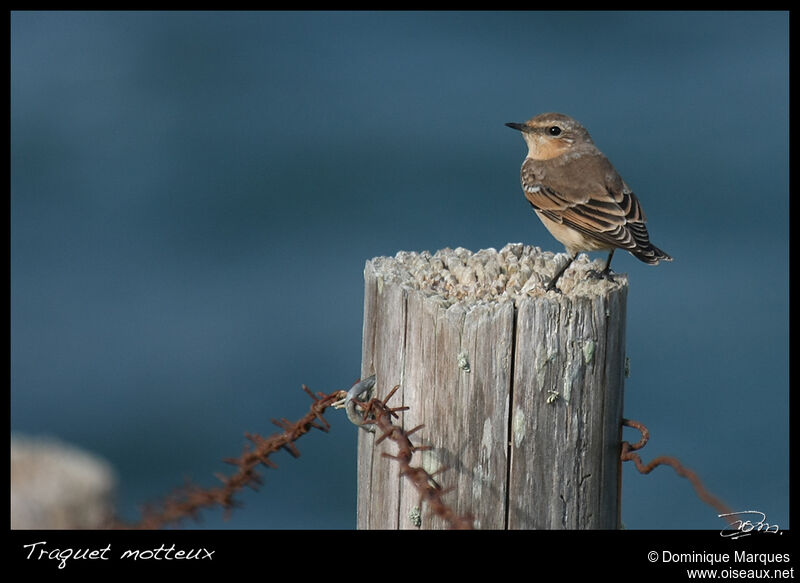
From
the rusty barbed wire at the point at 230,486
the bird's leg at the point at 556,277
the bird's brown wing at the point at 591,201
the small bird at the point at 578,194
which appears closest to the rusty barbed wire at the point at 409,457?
the rusty barbed wire at the point at 230,486

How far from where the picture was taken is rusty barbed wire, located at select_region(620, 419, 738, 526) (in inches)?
186

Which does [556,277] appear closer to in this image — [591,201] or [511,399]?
[511,399]

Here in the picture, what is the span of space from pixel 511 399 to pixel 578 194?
10.9 ft

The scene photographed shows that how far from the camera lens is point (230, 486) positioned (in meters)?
4.63

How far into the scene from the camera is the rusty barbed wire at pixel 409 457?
4.38 meters

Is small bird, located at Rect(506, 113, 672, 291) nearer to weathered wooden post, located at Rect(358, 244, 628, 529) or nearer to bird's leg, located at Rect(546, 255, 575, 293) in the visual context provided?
bird's leg, located at Rect(546, 255, 575, 293)

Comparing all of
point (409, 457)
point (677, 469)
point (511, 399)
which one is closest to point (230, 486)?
point (409, 457)

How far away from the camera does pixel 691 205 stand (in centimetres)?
1395

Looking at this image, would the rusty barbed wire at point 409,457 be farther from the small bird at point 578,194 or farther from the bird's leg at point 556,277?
the small bird at point 578,194

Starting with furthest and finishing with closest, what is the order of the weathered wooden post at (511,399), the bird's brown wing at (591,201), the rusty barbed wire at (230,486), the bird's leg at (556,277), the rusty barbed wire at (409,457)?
the bird's brown wing at (591,201) → the bird's leg at (556,277) → the weathered wooden post at (511,399) → the rusty barbed wire at (230,486) → the rusty barbed wire at (409,457)

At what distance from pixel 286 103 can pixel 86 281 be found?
3.81 metres

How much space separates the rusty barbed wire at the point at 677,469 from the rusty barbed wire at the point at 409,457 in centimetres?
81

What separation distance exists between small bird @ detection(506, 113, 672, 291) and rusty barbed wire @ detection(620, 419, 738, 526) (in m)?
2.34

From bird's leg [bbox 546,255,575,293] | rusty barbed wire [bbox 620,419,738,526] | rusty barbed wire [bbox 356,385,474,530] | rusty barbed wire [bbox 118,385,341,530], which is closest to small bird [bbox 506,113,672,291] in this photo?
bird's leg [bbox 546,255,575,293]
